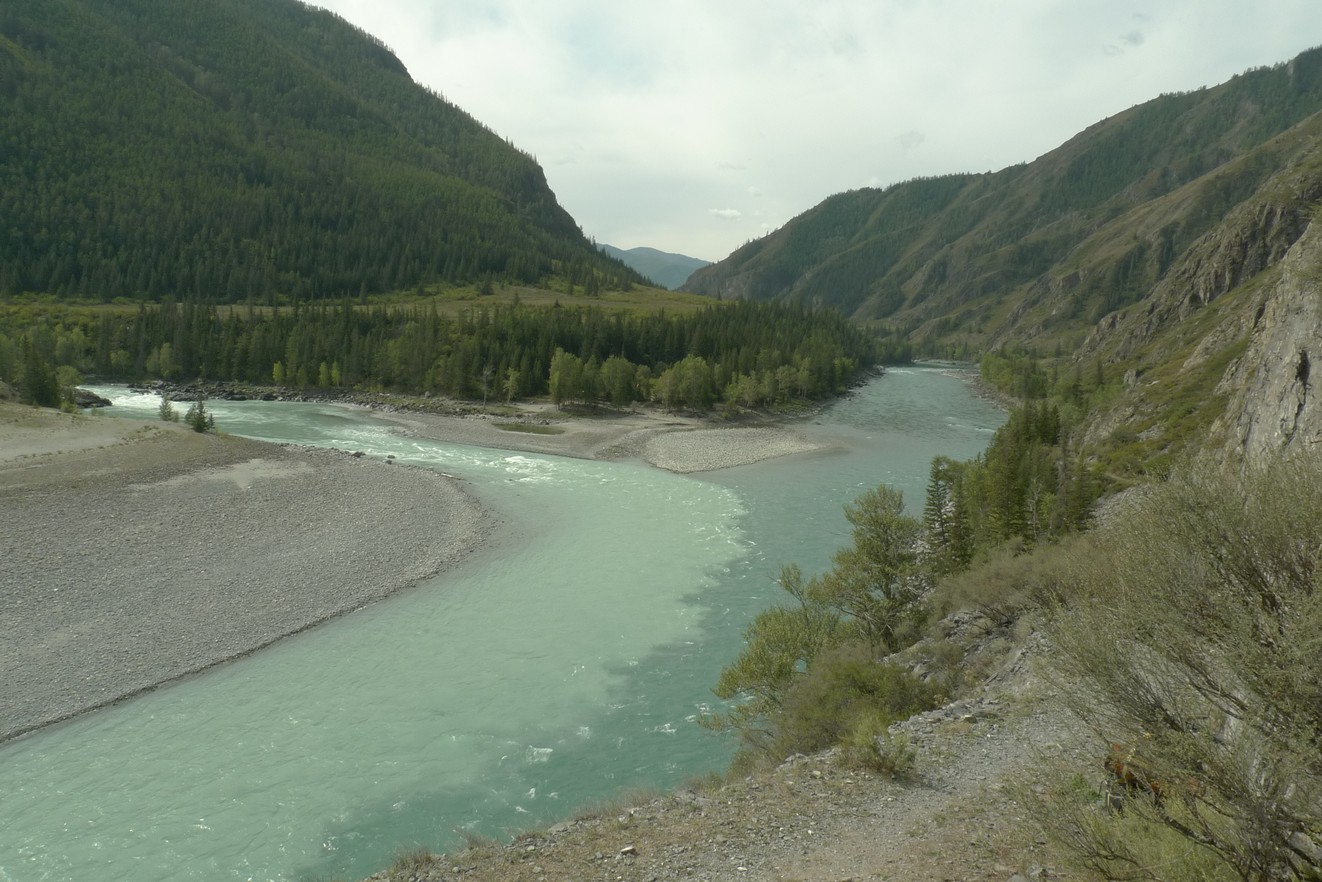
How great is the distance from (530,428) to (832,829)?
254 feet

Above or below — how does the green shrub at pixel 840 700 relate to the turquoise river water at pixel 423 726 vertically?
above

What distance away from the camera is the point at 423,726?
22.6m

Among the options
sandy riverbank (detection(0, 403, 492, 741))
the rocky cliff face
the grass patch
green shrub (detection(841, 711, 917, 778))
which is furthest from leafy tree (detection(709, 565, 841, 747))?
the grass patch

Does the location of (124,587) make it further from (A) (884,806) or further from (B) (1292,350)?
(B) (1292,350)

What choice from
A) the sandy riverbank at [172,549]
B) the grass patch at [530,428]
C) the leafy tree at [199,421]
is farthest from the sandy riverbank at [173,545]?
the grass patch at [530,428]

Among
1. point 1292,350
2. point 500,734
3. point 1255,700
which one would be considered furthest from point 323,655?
point 1292,350

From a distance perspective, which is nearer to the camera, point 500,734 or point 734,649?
point 500,734

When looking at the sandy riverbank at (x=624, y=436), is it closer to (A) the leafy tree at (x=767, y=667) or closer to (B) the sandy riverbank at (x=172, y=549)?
(B) the sandy riverbank at (x=172, y=549)

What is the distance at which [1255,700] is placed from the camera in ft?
25.4

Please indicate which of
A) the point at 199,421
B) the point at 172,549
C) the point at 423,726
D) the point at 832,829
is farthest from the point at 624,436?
the point at 832,829

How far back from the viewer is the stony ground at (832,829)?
39.4ft

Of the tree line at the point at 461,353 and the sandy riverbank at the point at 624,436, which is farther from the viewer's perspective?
the tree line at the point at 461,353

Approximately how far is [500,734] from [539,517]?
2528 centimetres

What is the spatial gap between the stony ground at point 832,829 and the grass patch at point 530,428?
231 ft
